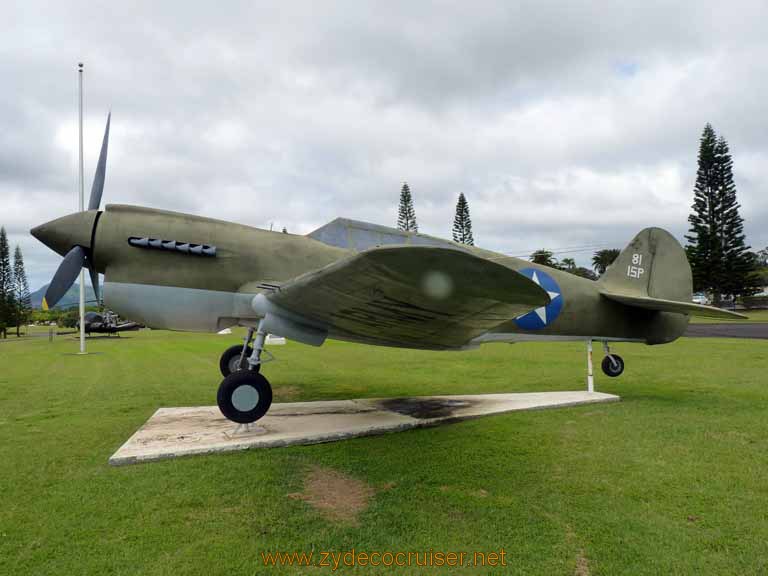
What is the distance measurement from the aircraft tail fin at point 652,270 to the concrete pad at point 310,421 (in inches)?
71.9

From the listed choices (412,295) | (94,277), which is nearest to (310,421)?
(412,295)

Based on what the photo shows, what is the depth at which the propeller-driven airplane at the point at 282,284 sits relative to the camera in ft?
10.0

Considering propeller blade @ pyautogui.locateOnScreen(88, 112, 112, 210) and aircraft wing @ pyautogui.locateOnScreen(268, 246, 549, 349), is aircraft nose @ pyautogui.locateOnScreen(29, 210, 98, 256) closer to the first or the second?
propeller blade @ pyautogui.locateOnScreen(88, 112, 112, 210)

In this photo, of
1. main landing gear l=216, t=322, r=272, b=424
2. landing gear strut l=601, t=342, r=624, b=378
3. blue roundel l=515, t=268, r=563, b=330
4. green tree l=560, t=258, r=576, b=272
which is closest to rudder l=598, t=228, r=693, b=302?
landing gear strut l=601, t=342, r=624, b=378

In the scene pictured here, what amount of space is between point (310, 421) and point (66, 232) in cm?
307

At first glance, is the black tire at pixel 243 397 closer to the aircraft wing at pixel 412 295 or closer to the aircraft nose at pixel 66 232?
the aircraft wing at pixel 412 295

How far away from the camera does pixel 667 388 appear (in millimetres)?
7199

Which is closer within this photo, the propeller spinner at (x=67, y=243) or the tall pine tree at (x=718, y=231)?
the propeller spinner at (x=67, y=243)

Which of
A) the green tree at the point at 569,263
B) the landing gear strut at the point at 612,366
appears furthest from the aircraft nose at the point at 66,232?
the green tree at the point at 569,263

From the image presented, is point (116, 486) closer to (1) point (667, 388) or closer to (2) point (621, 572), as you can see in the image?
(2) point (621, 572)

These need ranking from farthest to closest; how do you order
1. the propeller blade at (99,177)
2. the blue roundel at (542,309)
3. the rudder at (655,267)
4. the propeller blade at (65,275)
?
the rudder at (655,267), the blue roundel at (542,309), the propeller blade at (99,177), the propeller blade at (65,275)

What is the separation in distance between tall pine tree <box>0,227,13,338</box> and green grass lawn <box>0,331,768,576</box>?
4904 centimetres

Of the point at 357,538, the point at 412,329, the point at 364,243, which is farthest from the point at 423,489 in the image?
the point at 364,243

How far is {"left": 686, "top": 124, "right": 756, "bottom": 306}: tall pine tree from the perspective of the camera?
45.9 metres
